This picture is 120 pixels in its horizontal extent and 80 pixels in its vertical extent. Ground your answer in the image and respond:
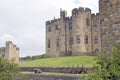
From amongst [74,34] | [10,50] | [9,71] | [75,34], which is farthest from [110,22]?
[10,50]

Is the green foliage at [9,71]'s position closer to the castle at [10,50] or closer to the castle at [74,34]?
the castle at [74,34]

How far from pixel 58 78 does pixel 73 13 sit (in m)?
41.9

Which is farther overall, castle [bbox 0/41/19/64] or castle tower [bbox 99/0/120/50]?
castle [bbox 0/41/19/64]

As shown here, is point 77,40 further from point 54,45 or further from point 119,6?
point 119,6

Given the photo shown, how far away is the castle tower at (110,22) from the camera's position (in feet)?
47.0

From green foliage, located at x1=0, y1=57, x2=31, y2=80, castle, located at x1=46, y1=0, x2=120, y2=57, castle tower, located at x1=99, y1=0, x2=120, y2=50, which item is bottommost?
green foliage, located at x1=0, y1=57, x2=31, y2=80

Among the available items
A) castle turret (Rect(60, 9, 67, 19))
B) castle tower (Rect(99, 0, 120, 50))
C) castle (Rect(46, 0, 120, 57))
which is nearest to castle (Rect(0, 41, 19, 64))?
castle (Rect(46, 0, 120, 57))

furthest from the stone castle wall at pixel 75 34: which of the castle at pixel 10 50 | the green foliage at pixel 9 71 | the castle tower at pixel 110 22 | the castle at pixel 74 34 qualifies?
the castle tower at pixel 110 22

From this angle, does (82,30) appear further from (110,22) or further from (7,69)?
(110,22)

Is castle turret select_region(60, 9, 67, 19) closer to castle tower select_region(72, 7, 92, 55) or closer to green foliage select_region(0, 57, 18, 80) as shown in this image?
castle tower select_region(72, 7, 92, 55)

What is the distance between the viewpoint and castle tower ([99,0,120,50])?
14.3 meters

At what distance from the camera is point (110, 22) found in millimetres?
14648

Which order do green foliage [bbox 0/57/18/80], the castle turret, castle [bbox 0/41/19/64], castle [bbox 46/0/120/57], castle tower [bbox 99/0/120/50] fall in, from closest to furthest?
1. castle tower [bbox 99/0/120/50]
2. green foliage [bbox 0/57/18/80]
3. castle [bbox 46/0/120/57]
4. the castle turret
5. castle [bbox 0/41/19/64]

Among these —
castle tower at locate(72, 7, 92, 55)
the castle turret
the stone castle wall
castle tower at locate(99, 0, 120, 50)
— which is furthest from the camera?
the castle turret
